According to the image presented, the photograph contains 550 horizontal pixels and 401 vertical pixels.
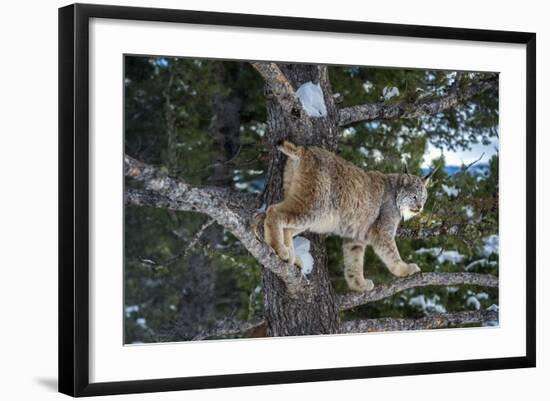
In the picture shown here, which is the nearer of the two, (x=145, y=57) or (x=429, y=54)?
(x=145, y=57)

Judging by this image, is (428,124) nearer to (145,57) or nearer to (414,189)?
(414,189)

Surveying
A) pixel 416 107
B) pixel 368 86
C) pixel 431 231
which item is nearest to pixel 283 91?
pixel 368 86

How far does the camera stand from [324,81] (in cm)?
603

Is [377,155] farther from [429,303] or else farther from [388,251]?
[429,303]

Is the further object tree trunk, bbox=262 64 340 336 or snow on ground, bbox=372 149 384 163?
snow on ground, bbox=372 149 384 163

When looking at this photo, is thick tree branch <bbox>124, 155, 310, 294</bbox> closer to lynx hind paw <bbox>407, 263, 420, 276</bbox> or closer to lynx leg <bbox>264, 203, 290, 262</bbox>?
lynx leg <bbox>264, 203, 290, 262</bbox>

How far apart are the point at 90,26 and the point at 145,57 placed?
35 centimetres

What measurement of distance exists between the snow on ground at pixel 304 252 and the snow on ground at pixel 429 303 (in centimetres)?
76

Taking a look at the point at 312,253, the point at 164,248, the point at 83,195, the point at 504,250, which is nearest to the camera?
the point at 83,195

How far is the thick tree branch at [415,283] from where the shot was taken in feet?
20.4

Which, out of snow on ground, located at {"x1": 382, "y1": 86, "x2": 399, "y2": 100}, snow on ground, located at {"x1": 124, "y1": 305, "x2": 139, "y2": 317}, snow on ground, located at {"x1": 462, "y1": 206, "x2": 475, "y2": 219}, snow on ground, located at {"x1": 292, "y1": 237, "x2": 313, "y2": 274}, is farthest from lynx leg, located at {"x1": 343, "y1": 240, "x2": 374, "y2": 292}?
snow on ground, located at {"x1": 124, "y1": 305, "x2": 139, "y2": 317}

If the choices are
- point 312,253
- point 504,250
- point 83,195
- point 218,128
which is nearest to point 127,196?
point 83,195

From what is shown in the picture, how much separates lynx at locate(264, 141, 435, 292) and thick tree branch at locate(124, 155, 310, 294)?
0.29 feet

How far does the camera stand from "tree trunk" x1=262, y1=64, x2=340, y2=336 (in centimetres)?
593
